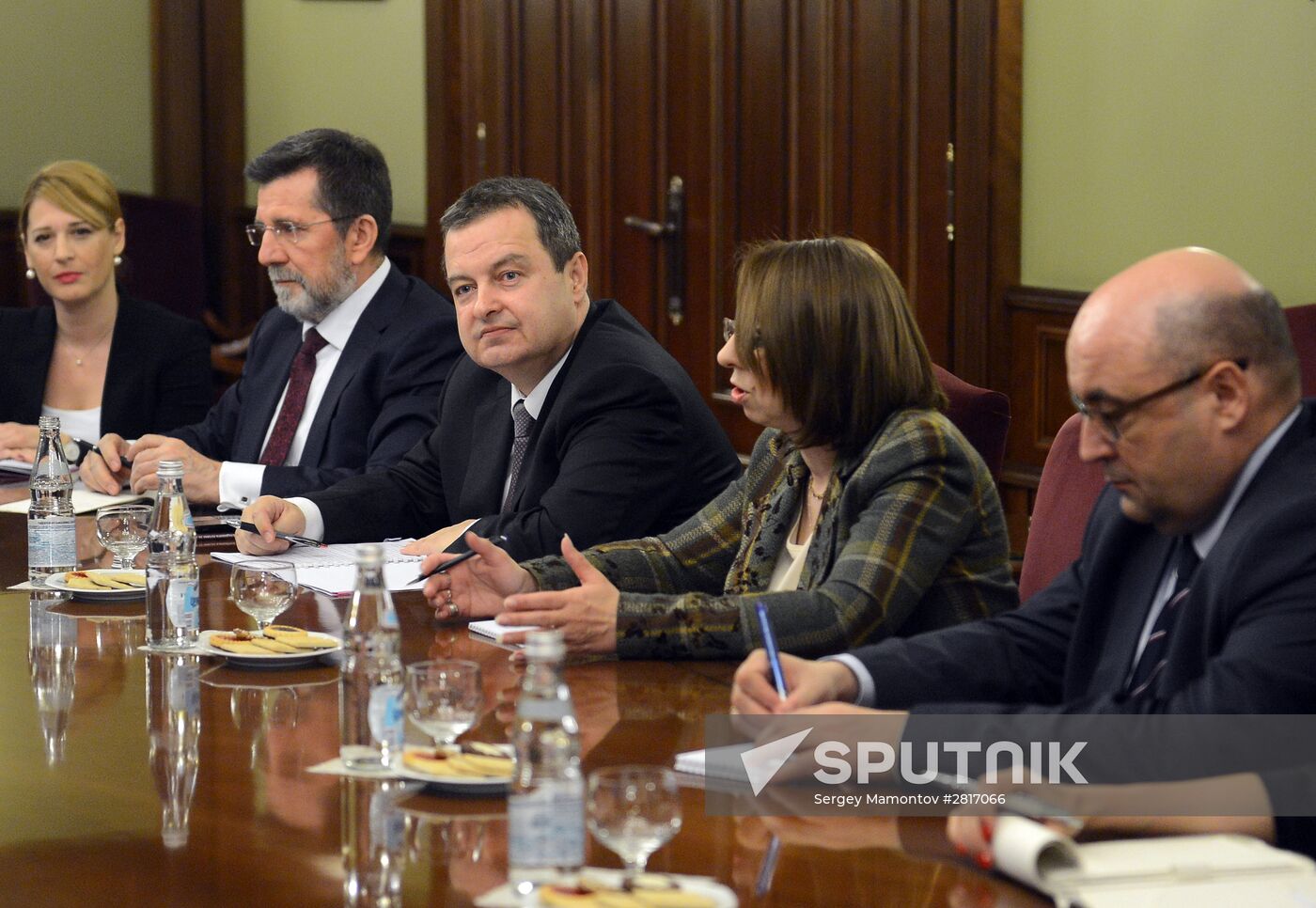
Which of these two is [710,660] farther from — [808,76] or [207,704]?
[808,76]

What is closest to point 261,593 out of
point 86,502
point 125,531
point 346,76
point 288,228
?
point 125,531

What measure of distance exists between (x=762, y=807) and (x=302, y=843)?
0.42 metres

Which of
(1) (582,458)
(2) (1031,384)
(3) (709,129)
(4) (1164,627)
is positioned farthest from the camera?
(3) (709,129)

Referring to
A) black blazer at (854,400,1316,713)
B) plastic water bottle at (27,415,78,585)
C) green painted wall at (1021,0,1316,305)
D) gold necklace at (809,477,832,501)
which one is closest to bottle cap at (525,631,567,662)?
black blazer at (854,400,1316,713)

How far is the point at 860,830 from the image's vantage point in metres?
1.48

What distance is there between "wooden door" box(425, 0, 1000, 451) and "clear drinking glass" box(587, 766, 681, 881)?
125 inches

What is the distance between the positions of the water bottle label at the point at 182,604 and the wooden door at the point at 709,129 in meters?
2.59

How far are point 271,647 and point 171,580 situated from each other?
178mm

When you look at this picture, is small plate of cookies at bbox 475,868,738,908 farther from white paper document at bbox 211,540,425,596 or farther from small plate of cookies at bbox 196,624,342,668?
white paper document at bbox 211,540,425,596

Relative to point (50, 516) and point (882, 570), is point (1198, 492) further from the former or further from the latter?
point (50, 516)

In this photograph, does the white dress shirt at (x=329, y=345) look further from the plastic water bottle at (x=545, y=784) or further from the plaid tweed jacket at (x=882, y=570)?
the plastic water bottle at (x=545, y=784)

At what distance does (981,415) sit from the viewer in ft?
8.18

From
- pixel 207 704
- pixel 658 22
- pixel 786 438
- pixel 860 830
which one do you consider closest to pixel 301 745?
pixel 207 704

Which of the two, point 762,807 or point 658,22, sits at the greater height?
point 658,22
